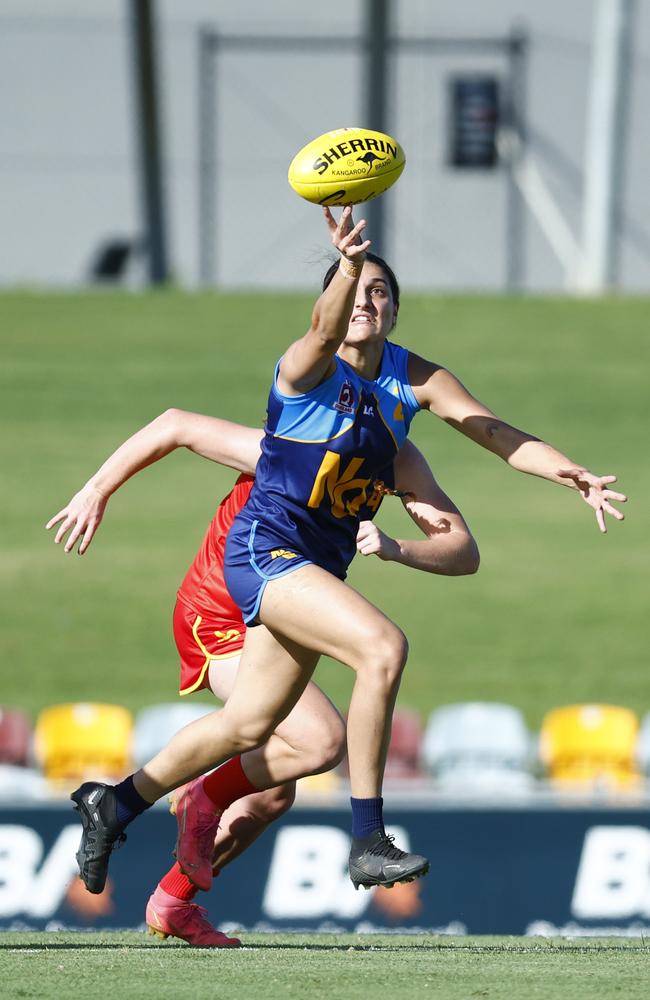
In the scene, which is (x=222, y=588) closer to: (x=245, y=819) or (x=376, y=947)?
(x=245, y=819)

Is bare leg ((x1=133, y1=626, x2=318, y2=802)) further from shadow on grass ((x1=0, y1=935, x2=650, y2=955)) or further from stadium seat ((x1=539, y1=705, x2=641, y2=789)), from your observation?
stadium seat ((x1=539, y1=705, x2=641, y2=789))

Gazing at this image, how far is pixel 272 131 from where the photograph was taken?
2659 centimetres

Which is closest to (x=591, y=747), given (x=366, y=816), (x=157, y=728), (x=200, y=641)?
(x=157, y=728)

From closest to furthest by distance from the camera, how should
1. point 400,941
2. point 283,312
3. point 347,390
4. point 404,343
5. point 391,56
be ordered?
point 347,390 → point 400,941 → point 404,343 → point 283,312 → point 391,56

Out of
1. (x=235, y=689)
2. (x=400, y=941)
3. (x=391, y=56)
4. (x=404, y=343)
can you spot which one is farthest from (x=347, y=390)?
(x=391, y=56)

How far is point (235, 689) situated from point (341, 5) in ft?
75.9

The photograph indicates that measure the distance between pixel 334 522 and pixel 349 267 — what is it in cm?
81

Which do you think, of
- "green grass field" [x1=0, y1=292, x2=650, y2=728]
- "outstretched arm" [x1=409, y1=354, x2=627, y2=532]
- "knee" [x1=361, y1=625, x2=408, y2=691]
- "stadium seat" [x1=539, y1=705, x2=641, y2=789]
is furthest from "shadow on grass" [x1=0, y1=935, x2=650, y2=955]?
"green grass field" [x1=0, y1=292, x2=650, y2=728]

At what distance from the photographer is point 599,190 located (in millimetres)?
24906

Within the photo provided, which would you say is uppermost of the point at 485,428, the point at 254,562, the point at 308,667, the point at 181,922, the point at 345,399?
the point at 345,399

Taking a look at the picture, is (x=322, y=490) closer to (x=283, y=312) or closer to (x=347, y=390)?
(x=347, y=390)

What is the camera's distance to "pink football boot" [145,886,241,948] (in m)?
5.50

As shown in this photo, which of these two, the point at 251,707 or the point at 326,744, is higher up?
the point at 251,707

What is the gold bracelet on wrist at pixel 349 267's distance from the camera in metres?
4.59
